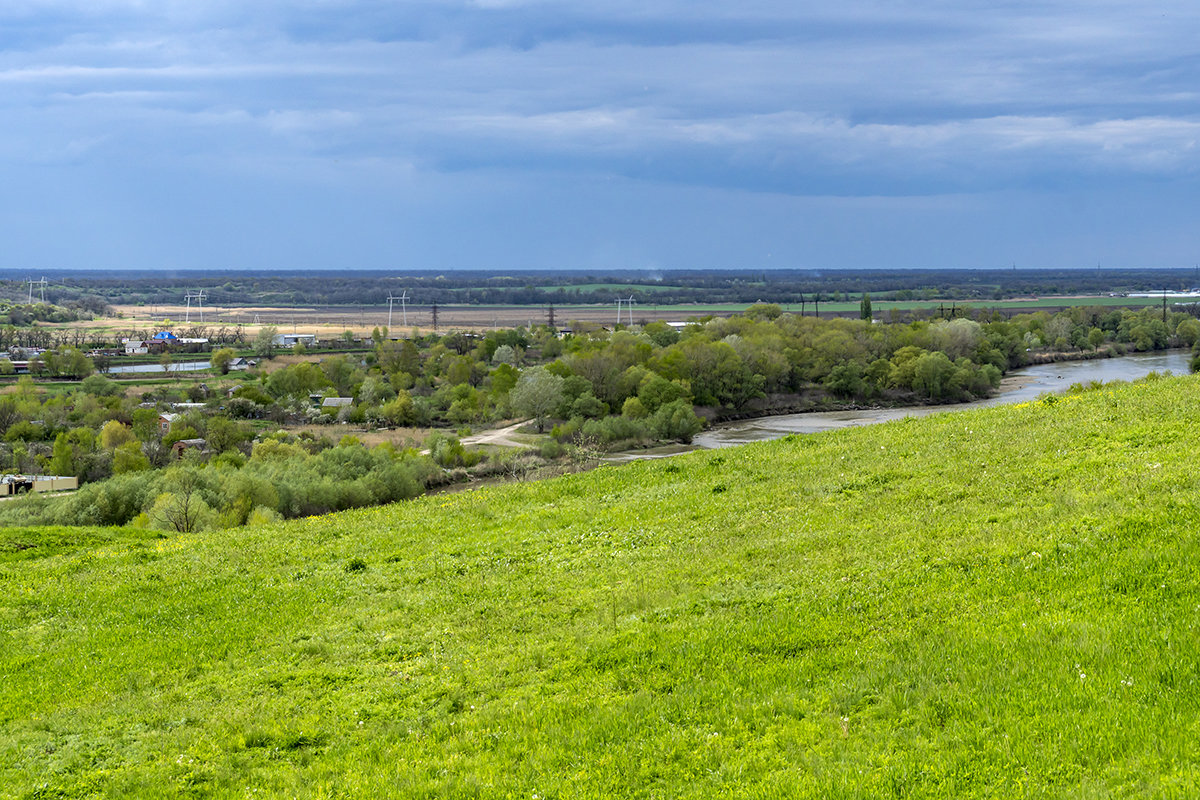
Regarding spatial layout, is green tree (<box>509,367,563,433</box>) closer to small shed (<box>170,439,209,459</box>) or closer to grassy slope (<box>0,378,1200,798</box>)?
small shed (<box>170,439,209,459</box>)

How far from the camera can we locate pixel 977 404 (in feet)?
266

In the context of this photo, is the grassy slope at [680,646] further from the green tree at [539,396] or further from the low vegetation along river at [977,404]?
the green tree at [539,396]

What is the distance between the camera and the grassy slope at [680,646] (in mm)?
7012

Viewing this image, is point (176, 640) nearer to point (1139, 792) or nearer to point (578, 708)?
point (578, 708)

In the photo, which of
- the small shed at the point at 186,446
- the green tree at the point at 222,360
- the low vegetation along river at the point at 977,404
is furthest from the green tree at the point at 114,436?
the green tree at the point at 222,360

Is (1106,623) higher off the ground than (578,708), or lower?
higher

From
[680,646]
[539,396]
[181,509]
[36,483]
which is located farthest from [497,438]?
[680,646]

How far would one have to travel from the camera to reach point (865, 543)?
39.4 ft

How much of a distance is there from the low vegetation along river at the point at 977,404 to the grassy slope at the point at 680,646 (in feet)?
155

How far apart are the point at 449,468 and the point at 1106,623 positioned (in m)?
56.5

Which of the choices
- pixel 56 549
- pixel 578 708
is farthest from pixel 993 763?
pixel 56 549

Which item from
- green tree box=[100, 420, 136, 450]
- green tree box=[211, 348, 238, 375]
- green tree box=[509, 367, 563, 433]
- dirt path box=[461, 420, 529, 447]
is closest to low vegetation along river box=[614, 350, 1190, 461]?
dirt path box=[461, 420, 529, 447]

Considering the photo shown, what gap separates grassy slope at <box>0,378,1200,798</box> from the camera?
701 centimetres

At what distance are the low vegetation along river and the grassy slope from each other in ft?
155
